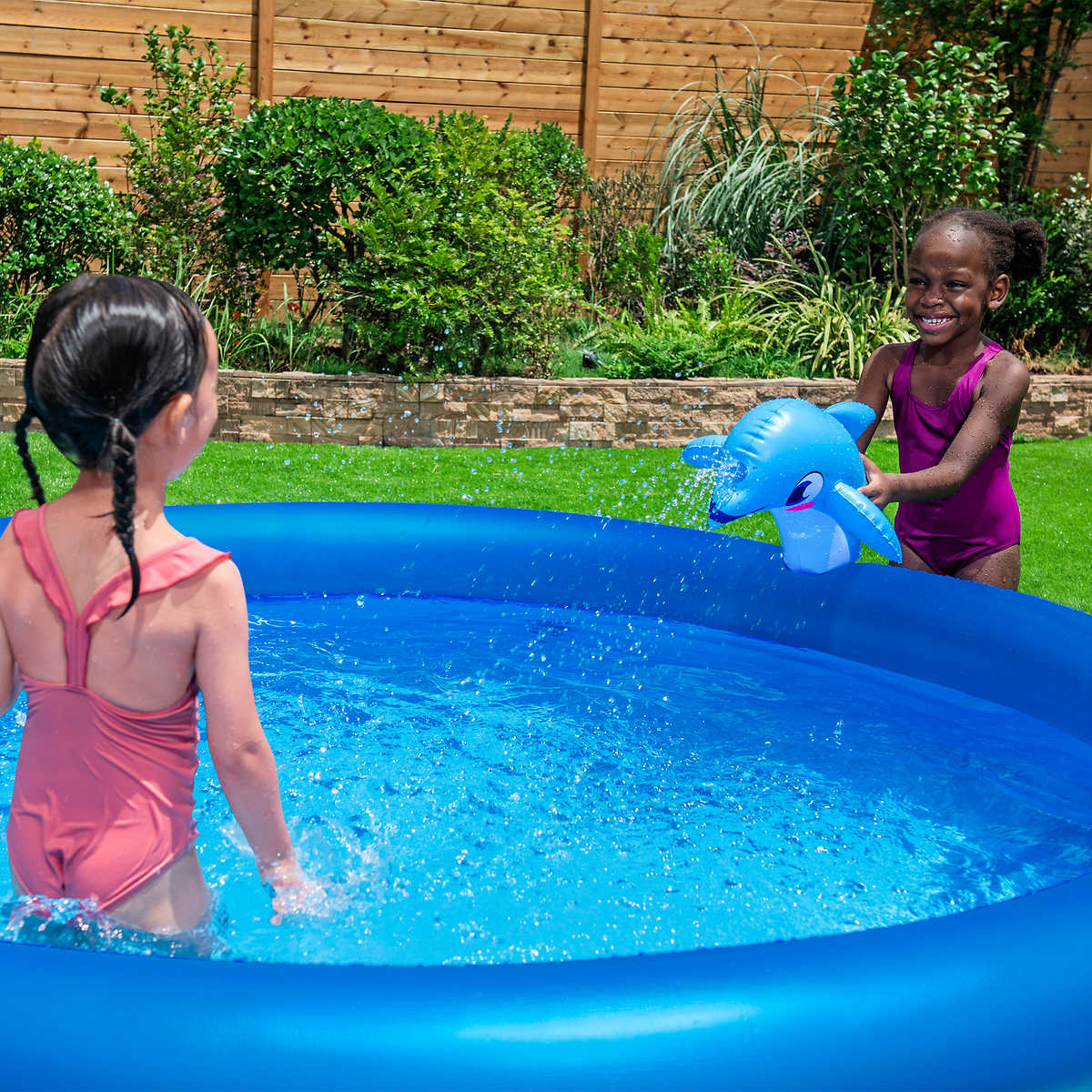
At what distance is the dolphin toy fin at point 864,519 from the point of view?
10.7ft

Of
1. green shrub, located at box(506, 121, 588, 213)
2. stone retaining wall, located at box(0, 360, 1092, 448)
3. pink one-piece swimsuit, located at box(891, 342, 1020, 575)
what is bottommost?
stone retaining wall, located at box(0, 360, 1092, 448)

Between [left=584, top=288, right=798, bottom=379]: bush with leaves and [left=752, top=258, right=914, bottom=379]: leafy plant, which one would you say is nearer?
[left=584, top=288, right=798, bottom=379]: bush with leaves

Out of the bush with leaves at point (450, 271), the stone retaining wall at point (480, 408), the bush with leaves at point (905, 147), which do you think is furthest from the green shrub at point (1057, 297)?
the bush with leaves at point (450, 271)

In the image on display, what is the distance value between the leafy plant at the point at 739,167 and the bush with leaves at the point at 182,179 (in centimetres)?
347

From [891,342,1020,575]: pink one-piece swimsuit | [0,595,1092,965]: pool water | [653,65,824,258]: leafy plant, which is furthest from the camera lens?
[653,65,824,258]: leafy plant

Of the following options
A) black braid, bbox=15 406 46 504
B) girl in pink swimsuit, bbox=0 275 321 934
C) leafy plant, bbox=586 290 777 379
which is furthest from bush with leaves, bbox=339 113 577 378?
girl in pink swimsuit, bbox=0 275 321 934

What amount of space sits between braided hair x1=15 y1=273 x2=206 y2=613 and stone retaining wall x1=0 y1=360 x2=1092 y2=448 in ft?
18.0

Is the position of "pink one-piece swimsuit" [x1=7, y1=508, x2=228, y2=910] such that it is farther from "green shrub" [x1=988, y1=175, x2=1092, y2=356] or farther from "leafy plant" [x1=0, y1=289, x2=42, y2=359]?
"green shrub" [x1=988, y1=175, x2=1092, y2=356]

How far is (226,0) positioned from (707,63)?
154 inches

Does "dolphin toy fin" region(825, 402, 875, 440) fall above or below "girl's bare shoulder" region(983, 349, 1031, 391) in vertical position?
below

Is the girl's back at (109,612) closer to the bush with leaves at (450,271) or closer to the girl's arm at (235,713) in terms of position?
the girl's arm at (235,713)

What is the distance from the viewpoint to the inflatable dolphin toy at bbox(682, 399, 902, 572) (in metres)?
3.14

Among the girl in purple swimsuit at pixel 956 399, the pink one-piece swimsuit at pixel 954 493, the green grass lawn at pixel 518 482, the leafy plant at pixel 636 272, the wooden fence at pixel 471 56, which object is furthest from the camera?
the leafy plant at pixel 636 272

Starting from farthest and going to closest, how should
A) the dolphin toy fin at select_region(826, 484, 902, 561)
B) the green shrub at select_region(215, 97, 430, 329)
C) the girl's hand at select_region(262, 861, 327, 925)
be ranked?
1. the green shrub at select_region(215, 97, 430, 329)
2. the dolphin toy fin at select_region(826, 484, 902, 561)
3. the girl's hand at select_region(262, 861, 327, 925)
